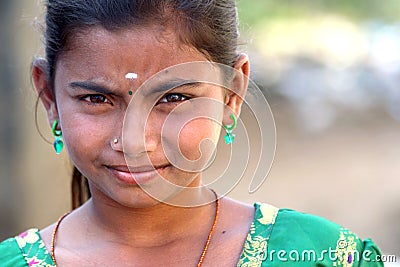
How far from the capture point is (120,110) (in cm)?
171

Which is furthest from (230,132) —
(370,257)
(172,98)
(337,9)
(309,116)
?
(337,9)

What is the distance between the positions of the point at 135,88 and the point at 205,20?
27cm

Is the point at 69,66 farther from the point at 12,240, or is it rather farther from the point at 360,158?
the point at 360,158

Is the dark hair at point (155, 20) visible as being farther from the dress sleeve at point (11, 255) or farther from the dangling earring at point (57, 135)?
the dress sleeve at point (11, 255)

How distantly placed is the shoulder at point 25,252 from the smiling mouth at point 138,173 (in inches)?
11.9

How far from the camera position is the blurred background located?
13.9ft

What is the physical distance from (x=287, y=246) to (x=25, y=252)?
0.61 metres

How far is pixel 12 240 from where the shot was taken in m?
1.91

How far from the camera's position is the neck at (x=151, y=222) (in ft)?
6.18

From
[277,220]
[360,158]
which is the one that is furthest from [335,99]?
[277,220]

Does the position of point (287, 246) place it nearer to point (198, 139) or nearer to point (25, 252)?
point (198, 139)

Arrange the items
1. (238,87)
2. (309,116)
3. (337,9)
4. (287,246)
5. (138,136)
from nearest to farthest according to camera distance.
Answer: (138,136) → (287,246) → (238,87) → (309,116) → (337,9)

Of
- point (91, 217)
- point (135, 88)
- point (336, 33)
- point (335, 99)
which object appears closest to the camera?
point (135, 88)

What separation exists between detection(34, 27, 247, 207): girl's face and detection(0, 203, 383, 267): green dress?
228 mm
